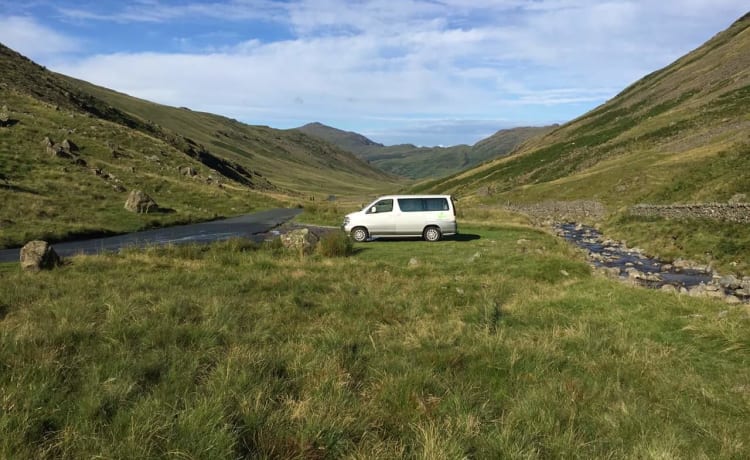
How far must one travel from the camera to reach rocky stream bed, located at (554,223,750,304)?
15859mm

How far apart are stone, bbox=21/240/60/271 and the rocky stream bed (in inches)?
711

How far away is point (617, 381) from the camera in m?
6.12

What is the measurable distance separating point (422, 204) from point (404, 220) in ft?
4.38

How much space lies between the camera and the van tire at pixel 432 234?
25.0 metres

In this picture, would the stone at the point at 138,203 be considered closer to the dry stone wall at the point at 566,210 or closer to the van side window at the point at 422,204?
the van side window at the point at 422,204

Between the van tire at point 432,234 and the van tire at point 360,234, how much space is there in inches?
124

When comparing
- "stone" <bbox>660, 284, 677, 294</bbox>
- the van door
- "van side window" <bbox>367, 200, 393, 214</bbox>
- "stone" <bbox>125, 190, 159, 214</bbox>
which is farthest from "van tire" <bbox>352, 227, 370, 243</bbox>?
"stone" <bbox>125, 190, 159, 214</bbox>

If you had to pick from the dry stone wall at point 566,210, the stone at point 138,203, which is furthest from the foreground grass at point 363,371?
the dry stone wall at point 566,210

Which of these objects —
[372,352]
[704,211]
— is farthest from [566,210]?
[372,352]

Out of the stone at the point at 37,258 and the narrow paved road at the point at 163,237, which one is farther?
the narrow paved road at the point at 163,237

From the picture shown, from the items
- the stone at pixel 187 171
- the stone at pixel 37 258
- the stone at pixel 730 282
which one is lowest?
the stone at pixel 37 258

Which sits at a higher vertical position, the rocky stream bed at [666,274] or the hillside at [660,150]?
the hillside at [660,150]

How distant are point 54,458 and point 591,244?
32538 millimetres

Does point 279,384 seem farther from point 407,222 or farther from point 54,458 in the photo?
point 407,222
